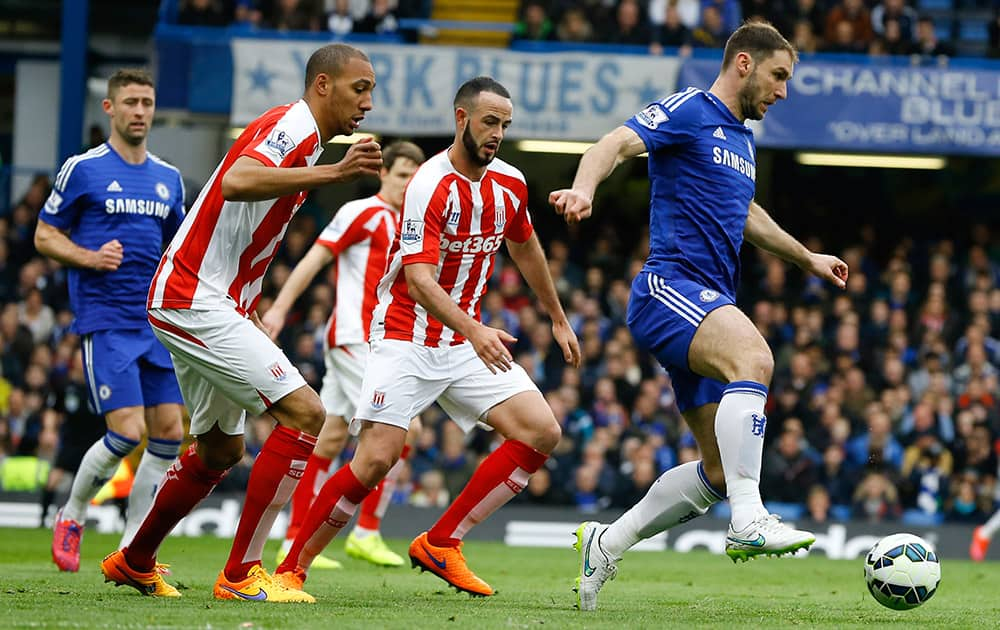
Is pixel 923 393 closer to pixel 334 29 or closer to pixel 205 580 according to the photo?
pixel 334 29

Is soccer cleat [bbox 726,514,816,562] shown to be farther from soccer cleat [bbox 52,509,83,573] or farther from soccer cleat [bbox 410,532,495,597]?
soccer cleat [bbox 52,509,83,573]

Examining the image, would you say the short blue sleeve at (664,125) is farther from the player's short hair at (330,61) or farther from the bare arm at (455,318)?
the player's short hair at (330,61)

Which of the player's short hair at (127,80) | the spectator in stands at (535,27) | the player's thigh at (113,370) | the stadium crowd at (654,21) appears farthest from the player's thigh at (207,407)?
the stadium crowd at (654,21)

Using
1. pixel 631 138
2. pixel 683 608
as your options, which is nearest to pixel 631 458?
pixel 683 608

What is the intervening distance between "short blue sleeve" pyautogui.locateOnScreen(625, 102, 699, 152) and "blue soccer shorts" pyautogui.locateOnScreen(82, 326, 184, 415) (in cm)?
341

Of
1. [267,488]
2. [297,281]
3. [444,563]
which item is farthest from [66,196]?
[444,563]

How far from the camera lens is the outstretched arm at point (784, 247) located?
723cm

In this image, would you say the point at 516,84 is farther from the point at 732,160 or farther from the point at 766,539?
the point at 766,539

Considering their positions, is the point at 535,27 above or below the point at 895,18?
below

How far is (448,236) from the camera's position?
7383 millimetres

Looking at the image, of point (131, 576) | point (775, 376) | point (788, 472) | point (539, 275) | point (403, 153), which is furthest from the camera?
point (775, 376)

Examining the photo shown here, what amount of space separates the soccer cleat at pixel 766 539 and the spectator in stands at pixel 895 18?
47.9 feet

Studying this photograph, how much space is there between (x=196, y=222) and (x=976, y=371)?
41.6 ft

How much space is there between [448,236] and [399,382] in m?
0.76
